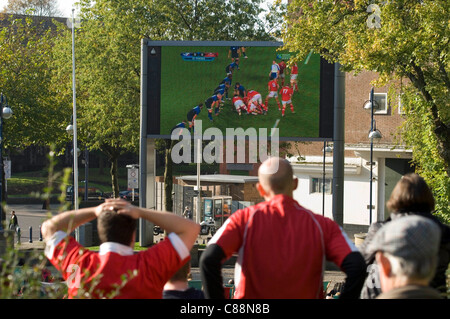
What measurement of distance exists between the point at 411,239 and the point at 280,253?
0.97 m

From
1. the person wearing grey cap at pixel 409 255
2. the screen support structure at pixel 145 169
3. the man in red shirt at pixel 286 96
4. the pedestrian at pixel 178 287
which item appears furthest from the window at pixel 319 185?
the person wearing grey cap at pixel 409 255

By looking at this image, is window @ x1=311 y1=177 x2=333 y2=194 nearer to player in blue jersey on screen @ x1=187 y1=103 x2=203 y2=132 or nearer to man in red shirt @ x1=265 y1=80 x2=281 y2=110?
man in red shirt @ x1=265 y1=80 x2=281 y2=110

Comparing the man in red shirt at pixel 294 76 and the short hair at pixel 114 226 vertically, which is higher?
the man in red shirt at pixel 294 76

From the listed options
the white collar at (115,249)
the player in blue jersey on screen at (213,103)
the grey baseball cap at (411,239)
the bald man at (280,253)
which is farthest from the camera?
the player in blue jersey on screen at (213,103)

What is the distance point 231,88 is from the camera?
25094 mm

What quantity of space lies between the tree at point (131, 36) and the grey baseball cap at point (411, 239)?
30171 mm

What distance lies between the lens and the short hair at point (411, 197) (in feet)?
14.3

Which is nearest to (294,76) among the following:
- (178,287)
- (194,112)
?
(194,112)

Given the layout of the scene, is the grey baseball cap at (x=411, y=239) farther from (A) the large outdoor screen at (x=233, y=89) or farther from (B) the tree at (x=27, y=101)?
(B) the tree at (x=27, y=101)

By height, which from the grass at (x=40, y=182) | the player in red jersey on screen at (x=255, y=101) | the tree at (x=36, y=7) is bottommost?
the grass at (x=40, y=182)

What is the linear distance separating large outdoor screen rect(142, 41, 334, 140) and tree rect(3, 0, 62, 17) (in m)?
48.2

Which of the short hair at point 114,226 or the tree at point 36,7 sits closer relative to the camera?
the short hair at point 114,226

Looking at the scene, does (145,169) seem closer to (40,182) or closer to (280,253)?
(280,253)

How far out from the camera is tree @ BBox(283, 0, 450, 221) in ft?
55.0
